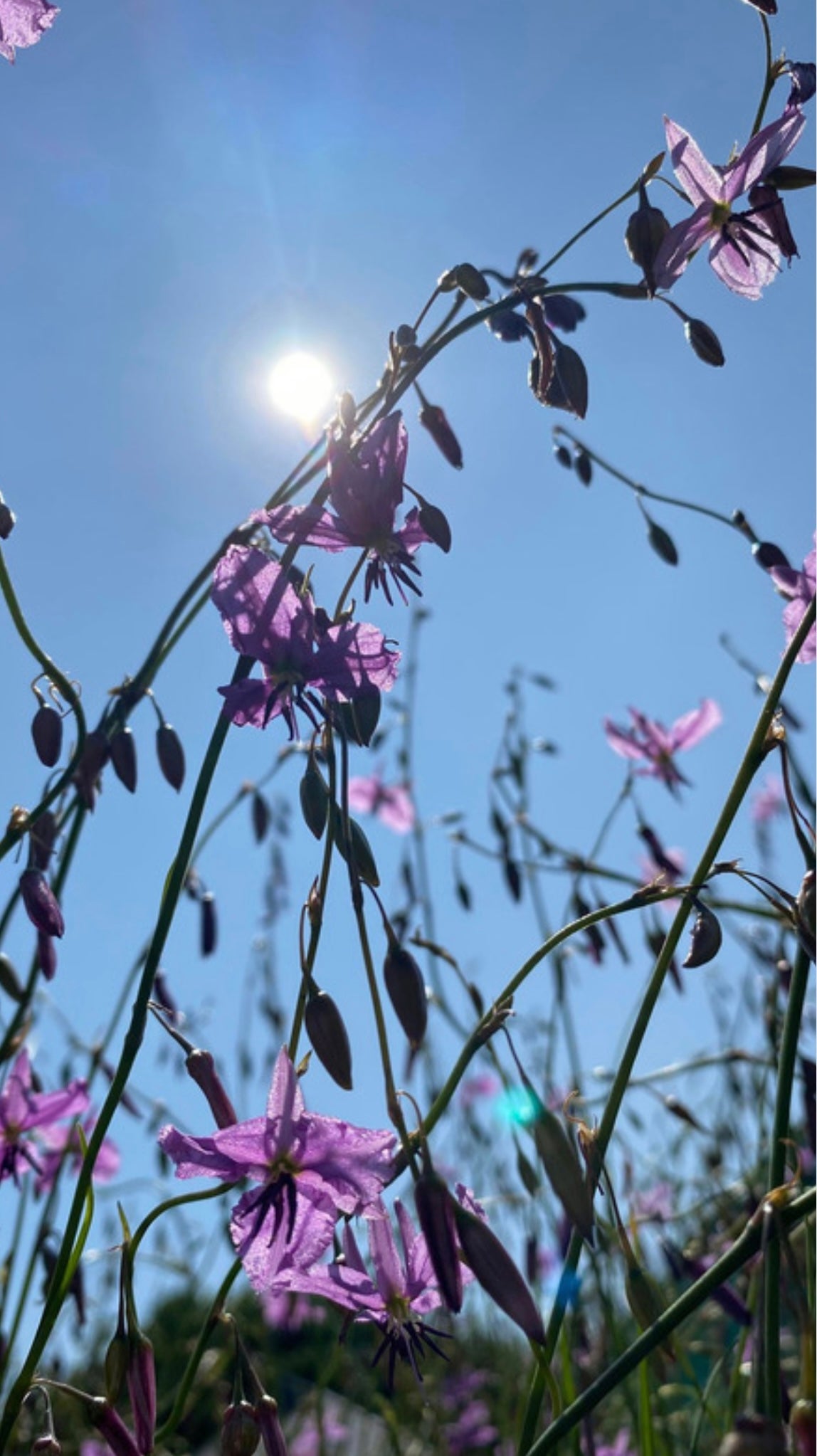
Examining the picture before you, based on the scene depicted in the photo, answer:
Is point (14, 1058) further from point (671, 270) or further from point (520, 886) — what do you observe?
point (671, 270)

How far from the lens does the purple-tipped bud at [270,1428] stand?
1.30 meters

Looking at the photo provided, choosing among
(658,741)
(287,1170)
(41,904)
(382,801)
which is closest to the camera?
(287,1170)

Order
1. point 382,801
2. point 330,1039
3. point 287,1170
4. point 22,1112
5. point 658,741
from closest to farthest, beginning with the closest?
point 330,1039, point 287,1170, point 22,1112, point 658,741, point 382,801

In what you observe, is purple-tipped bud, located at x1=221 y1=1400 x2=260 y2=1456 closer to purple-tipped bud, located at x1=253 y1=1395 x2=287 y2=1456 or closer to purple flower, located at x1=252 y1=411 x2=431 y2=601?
purple-tipped bud, located at x1=253 y1=1395 x2=287 y2=1456

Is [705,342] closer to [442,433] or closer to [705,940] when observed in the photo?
[442,433]

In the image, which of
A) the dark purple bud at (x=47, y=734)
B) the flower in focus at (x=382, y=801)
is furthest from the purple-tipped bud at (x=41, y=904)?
the flower in focus at (x=382, y=801)

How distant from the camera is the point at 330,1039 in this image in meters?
1.27

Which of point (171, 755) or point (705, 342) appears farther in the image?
point (171, 755)

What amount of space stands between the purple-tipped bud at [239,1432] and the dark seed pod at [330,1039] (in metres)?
0.33

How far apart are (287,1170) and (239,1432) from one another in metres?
0.25

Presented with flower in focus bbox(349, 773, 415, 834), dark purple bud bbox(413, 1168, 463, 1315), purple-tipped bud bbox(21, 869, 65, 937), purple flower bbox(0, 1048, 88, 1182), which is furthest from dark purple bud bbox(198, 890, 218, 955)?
flower in focus bbox(349, 773, 415, 834)

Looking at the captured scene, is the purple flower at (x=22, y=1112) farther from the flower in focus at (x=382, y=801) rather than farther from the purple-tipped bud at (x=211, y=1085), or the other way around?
the flower in focus at (x=382, y=801)

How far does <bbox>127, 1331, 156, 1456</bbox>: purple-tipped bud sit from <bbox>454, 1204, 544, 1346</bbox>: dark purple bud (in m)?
0.39

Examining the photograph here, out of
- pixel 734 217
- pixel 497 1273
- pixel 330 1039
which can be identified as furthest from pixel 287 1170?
pixel 734 217
